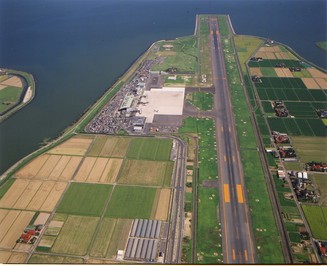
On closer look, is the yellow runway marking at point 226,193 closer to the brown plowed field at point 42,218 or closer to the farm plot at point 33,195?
the farm plot at point 33,195

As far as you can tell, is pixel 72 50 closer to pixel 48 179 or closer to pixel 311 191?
pixel 48 179

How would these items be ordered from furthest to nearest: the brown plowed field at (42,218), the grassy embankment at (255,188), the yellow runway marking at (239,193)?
the yellow runway marking at (239,193) → the brown plowed field at (42,218) → the grassy embankment at (255,188)

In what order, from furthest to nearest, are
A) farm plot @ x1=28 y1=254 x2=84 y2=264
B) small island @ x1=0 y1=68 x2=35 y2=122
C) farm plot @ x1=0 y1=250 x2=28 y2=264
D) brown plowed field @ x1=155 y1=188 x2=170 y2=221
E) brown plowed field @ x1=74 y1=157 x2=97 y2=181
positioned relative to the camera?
small island @ x1=0 y1=68 x2=35 y2=122
brown plowed field @ x1=74 y1=157 x2=97 y2=181
brown plowed field @ x1=155 y1=188 x2=170 y2=221
farm plot @ x1=0 y1=250 x2=28 y2=264
farm plot @ x1=28 y1=254 x2=84 y2=264

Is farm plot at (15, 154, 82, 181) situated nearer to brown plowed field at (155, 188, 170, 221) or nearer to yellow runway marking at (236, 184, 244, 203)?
brown plowed field at (155, 188, 170, 221)

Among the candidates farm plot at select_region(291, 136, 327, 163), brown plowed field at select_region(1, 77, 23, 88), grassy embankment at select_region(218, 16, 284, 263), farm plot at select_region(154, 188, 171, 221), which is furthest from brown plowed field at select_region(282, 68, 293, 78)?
brown plowed field at select_region(1, 77, 23, 88)

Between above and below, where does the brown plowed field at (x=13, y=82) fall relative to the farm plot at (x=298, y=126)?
above

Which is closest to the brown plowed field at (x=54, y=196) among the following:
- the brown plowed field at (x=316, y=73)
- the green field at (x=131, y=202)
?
the green field at (x=131, y=202)

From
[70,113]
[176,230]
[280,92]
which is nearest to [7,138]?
[70,113]
